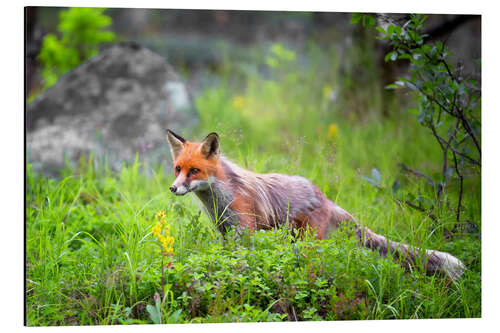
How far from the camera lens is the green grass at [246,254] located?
362cm

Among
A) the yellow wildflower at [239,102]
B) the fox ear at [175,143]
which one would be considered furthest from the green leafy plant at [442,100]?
the yellow wildflower at [239,102]

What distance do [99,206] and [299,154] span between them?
2039 mm

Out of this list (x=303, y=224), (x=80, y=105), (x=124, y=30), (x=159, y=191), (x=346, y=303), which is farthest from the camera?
(x=124, y=30)

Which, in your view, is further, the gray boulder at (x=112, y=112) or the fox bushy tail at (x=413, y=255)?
the gray boulder at (x=112, y=112)

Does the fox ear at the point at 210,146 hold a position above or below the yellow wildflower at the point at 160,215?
above

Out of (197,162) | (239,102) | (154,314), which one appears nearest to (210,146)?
(197,162)

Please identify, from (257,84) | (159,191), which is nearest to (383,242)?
(159,191)

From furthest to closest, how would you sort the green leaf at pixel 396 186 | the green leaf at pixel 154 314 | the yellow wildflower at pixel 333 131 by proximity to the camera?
the yellow wildflower at pixel 333 131
the green leaf at pixel 396 186
the green leaf at pixel 154 314

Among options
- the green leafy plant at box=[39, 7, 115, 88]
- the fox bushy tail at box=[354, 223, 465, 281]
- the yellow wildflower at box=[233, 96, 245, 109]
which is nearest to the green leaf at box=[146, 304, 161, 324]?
the fox bushy tail at box=[354, 223, 465, 281]

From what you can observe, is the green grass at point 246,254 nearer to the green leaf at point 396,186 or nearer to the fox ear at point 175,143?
the green leaf at point 396,186

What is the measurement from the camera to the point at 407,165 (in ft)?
16.5

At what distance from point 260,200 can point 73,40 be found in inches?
187

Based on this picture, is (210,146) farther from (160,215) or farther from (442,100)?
(442,100)

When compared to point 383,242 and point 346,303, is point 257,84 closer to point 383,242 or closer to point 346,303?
point 383,242
